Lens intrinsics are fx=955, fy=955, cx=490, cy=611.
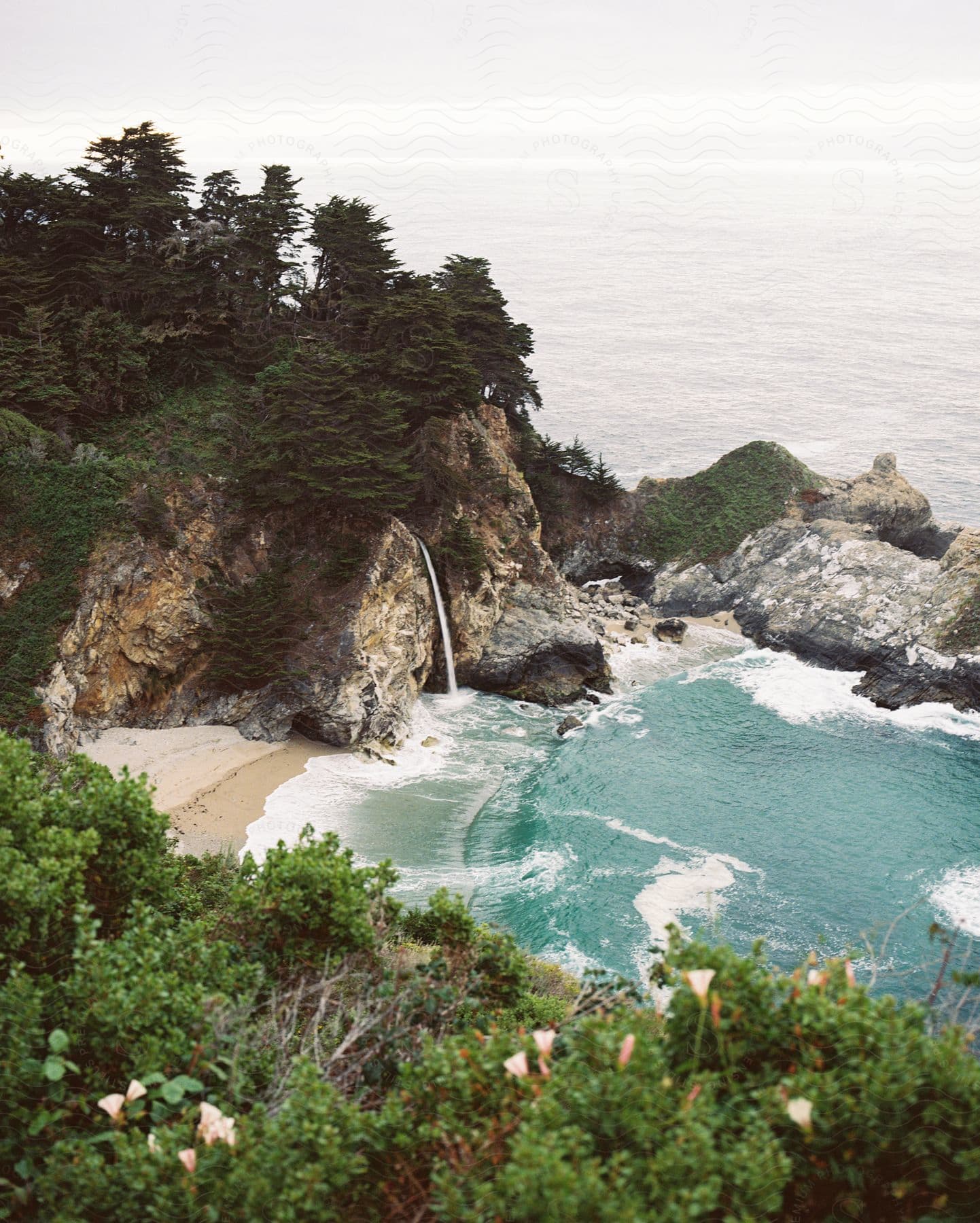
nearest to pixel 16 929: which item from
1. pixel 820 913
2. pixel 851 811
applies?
pixel 820 913

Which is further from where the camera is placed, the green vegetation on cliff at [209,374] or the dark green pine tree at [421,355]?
the dark green pine tree at [421,355]

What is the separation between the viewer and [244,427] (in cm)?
3759

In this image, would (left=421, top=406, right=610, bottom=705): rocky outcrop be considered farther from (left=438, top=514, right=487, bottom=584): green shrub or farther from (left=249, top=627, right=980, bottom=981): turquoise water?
(left=249, top=627, right=980, bottom=981): turquoise water

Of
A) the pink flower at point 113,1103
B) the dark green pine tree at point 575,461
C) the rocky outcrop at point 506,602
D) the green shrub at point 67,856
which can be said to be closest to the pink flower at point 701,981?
the pink flower at point 113,1103

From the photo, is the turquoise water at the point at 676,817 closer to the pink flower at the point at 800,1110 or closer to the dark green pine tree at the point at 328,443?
the dark green pine tree at the point at 328,443

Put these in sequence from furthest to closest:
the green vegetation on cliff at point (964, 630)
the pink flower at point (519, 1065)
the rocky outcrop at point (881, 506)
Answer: the rocky outcrop at point (881, 506)
the green vegetation on cliff at point (964, 630)
the pink flower at point (519, 1065)

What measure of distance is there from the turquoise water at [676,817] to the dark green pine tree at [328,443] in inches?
359

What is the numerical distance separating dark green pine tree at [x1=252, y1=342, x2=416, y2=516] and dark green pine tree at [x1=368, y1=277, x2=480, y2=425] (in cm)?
280

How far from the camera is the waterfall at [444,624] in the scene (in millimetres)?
38812

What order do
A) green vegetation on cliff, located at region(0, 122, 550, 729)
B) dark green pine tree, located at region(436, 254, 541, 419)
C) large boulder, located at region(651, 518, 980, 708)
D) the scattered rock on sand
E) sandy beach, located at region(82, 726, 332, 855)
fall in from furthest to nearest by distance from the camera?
1. the scattered rock on sand
2. dark green pine tree, located at region(436, 254, 541, 419)
3. large boulder, located at region(651, 518, 980, 708)
4. green vegetation on cliff, located at region(0, 122, 550, 729)
5. sandy beach, located at region(82, 726, 332, 855)

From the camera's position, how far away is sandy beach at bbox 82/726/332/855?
28156 mm

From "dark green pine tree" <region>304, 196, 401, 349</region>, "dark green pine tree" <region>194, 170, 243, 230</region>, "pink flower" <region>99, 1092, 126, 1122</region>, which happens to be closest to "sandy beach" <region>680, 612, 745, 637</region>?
"dark green pine tree" <region>304, 196, 401, 349</region>

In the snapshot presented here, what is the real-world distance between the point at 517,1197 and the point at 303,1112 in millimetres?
2106

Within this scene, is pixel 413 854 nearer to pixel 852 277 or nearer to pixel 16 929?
pixel 16 929
